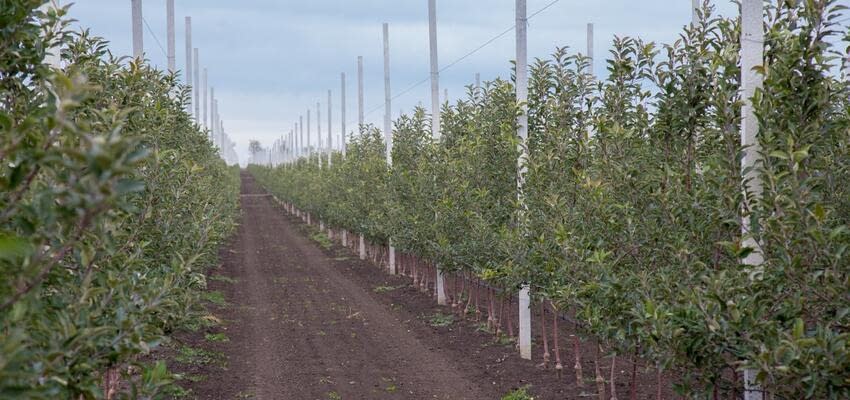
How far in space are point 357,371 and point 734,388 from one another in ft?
23.8

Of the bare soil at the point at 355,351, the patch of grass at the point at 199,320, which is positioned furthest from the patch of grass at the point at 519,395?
the patch of grass at the point at 199,320

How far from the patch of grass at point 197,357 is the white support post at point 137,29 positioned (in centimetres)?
508

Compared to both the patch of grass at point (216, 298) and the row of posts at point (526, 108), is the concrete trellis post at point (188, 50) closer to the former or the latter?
the row of posts at point (526, 108)

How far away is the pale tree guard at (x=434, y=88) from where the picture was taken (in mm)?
17641

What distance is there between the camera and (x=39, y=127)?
2959 millimetres

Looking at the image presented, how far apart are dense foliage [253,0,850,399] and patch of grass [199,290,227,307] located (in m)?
9.00

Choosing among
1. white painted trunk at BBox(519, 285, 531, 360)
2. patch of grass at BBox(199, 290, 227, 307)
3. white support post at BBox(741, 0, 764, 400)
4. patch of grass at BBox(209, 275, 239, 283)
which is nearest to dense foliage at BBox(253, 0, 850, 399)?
white support post at BBox(741, 0, 764, 400)

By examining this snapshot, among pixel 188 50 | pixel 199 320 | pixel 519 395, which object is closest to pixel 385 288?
pixel 199 320

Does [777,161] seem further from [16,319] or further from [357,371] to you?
[357,371]

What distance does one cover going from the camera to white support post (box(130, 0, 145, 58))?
1332cm

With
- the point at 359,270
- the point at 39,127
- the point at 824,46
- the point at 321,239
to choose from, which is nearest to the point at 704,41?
the point at 824,46

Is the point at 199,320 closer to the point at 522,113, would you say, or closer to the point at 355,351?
the point at 355,351

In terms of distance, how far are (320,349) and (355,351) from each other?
2.07 ft

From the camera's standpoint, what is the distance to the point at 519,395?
10328mm
